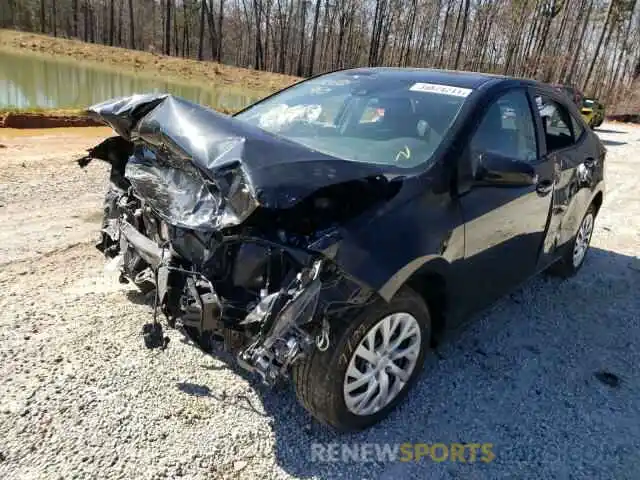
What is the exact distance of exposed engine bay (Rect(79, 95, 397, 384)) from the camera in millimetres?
2141

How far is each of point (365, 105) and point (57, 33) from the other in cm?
7459

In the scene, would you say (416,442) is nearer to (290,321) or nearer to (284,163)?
(290,321)

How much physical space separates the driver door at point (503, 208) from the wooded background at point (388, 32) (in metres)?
30.3

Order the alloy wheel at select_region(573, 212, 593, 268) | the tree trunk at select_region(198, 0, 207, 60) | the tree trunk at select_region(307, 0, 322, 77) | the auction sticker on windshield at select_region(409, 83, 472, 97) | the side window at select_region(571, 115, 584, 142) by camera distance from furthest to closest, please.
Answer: the tree trunk at select_region(198, 0, 207, 60) → the tree trunk at select_region(307, 0, 322, 77) → the alloy wheel at select_region(573, 212, 593, 268) → the side window at select_region(571, 115, 584, 142) → the auction sticker on windshield at select_region(409, 83, 472, 97)

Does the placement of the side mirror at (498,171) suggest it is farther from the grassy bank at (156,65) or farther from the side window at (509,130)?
the grassy bank at (156,65)

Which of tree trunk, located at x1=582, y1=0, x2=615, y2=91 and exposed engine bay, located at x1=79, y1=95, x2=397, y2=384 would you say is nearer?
exposed engine bay, located at x1=79, y1=95, x2=397, y2=384

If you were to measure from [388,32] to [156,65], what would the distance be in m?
22.3

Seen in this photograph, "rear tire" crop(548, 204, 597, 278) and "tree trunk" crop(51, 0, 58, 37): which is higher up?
"tree trunk" crop(51, 0, 58, 37)

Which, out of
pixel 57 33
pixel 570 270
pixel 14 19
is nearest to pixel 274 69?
pixel 57 33

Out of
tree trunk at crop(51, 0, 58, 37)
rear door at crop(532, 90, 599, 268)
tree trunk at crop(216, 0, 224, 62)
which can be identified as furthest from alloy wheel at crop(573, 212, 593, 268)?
tree trunk at crop(51, 0, 58, 37)

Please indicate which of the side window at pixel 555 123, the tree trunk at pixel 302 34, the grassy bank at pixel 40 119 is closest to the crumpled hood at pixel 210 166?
the side window at pixel 555 123

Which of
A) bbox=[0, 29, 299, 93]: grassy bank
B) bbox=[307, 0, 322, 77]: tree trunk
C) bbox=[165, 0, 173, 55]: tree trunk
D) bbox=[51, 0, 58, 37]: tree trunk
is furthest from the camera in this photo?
bbox=[51, 0, 58, 37]: tree trunk

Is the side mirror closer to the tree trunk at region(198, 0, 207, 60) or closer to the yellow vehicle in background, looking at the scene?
the yellow vehicle in background

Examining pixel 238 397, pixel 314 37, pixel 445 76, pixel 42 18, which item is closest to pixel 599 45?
pixel 314 37
